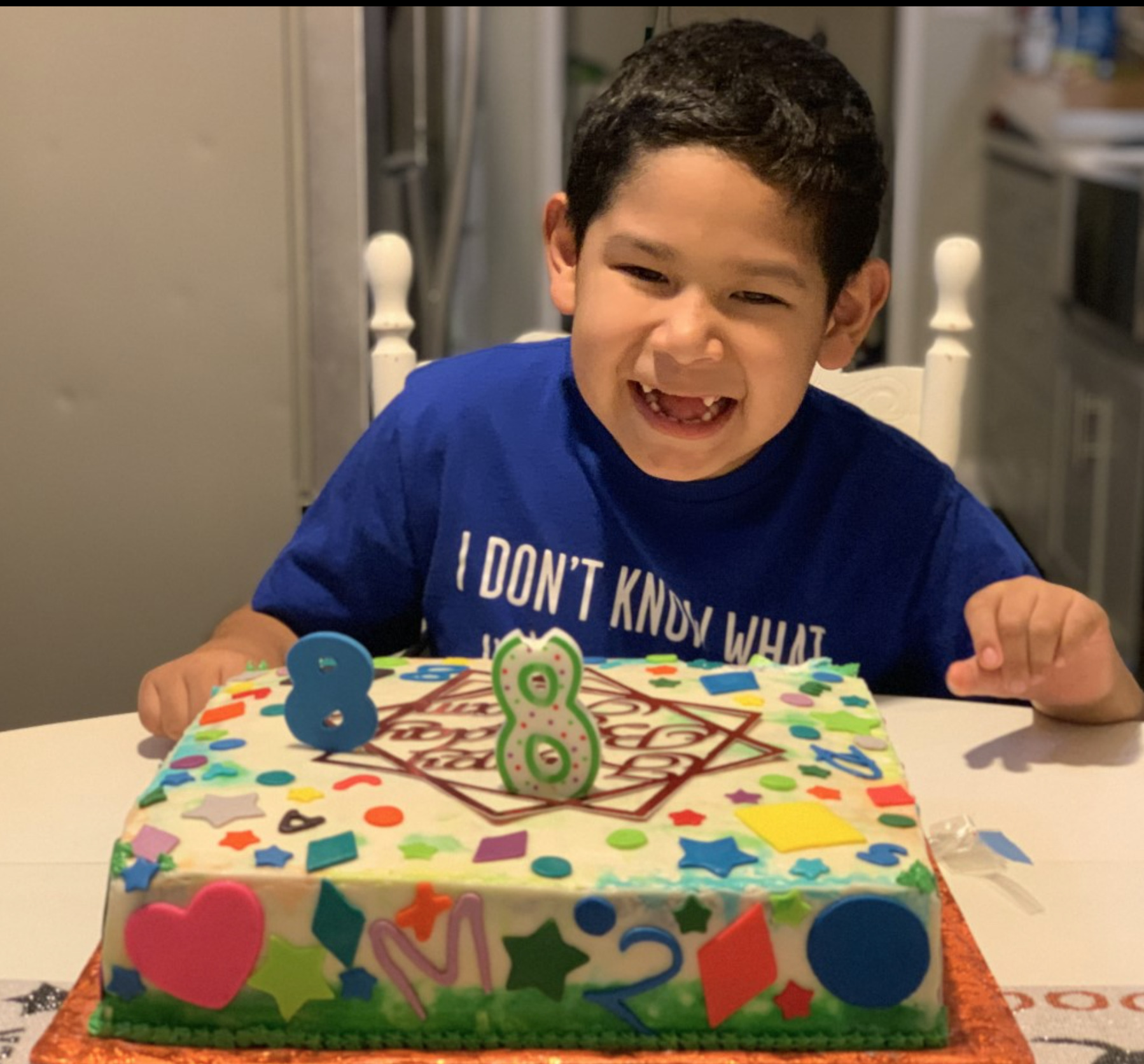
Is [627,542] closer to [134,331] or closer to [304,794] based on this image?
[304,794]

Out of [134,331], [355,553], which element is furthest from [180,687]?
[134,331]

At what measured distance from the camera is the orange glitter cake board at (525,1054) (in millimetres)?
624

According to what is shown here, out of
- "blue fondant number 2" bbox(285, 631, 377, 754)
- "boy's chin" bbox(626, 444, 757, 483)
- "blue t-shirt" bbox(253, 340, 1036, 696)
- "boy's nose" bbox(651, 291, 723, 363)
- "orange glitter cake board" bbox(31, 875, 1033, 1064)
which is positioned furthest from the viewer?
"blue t-shirt" bbox(253, 340, 1036, 696)

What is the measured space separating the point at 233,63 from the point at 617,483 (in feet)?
3.61

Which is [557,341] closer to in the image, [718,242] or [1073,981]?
[718,242]

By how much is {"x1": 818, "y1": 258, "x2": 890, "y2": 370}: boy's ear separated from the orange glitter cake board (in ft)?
1.59

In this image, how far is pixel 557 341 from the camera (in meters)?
1.28

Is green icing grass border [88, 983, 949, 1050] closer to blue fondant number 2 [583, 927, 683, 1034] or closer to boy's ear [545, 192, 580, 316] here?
blue fondant number 2 [583, 927, 683, 1034]

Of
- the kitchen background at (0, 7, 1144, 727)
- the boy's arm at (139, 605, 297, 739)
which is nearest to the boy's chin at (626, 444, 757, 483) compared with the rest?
the boy's arm at (139, 605, 297, 739)

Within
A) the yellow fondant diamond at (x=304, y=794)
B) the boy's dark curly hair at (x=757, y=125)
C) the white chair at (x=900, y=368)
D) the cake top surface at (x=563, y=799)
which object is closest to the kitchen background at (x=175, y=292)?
the white chair at (x=900, y=368)

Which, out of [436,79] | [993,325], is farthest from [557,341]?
[993,325]

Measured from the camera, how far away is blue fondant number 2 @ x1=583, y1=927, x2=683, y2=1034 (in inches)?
24.9

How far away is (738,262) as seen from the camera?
2.99ft

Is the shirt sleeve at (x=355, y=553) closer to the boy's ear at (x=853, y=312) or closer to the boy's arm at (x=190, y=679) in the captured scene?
the boy's arm at (x=190, y=679)
